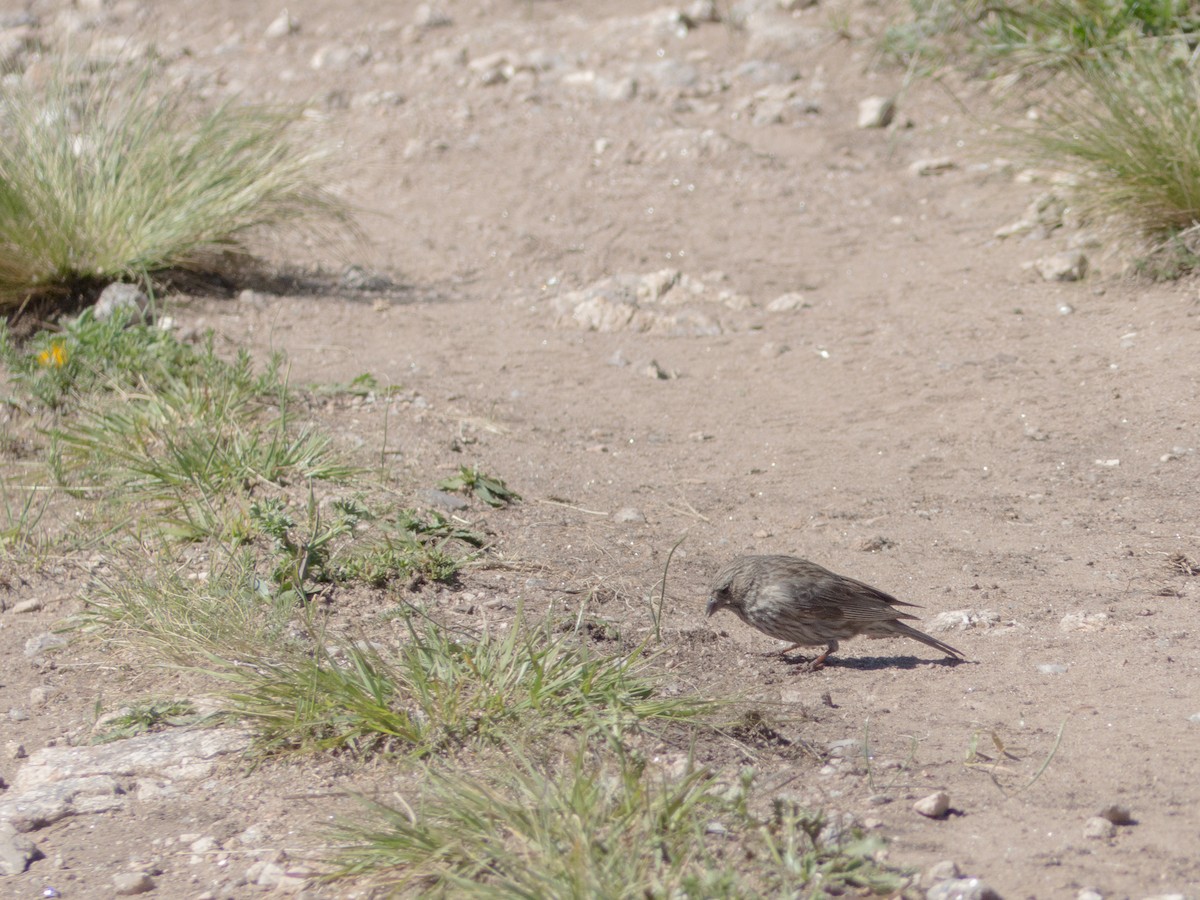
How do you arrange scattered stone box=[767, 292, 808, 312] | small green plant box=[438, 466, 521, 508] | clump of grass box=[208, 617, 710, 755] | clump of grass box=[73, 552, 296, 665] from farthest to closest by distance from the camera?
scattered stone box=[767, 292, 808, 312] → small green plant box=[438, 466, 521, 508] → clump of grass box=[73, 552, 296, 665] → clump of grass box=[208, 617, 710, 755]

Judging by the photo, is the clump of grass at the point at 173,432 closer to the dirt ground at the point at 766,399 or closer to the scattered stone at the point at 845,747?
the dirt ground at the point at 766,399

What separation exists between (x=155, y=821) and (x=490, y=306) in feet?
15.6

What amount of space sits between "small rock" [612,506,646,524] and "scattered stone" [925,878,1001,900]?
2.48 meters

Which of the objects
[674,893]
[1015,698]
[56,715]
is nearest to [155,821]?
[56,715]

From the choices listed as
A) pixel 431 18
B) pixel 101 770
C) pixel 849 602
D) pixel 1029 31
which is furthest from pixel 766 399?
pixel 431 18

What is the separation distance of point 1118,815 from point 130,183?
5838 mm

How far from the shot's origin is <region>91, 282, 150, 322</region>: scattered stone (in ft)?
20.2

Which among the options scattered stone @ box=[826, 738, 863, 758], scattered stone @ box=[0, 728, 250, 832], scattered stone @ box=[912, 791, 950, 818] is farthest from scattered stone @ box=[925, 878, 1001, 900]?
scattered stone @ box=[0, 728, 250, 832]

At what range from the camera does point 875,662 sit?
3920 mm

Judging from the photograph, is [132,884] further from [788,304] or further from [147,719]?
[788,304]

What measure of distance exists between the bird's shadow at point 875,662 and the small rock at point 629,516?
1.00 m

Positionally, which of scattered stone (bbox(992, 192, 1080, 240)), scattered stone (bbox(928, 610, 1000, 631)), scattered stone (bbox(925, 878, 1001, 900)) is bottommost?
scattered stone (bbox(928, 610, 1000, 631))

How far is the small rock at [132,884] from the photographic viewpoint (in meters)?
2.75

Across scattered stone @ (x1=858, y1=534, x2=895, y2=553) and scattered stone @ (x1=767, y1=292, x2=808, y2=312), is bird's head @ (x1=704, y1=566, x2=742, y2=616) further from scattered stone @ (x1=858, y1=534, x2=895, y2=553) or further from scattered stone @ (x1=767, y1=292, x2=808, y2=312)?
scattered stone @ (x1=767, y1=292, x2=808, y2=312)
